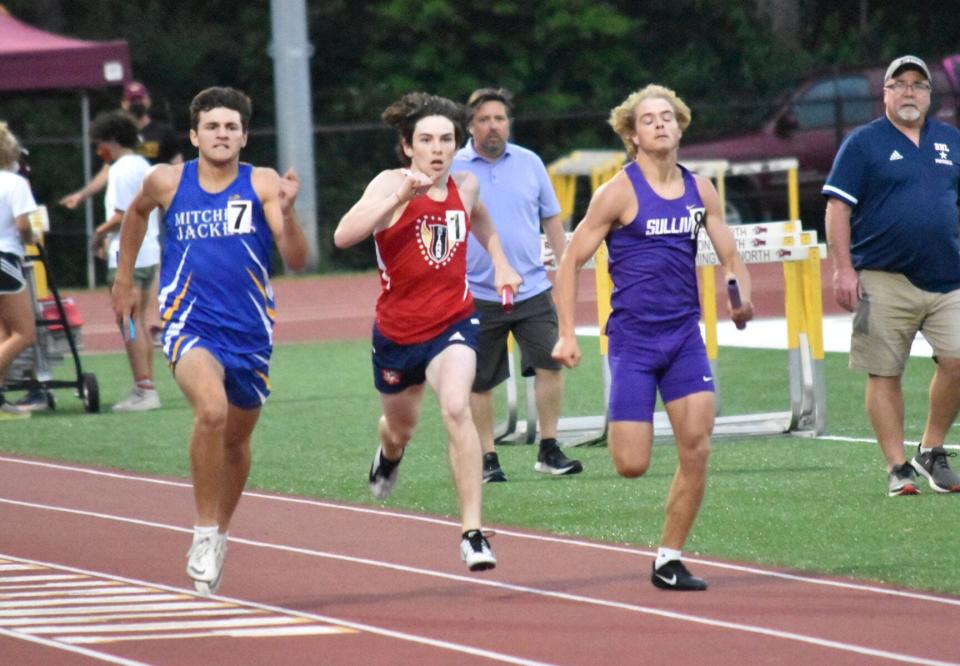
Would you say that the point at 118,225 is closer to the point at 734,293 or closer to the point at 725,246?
the point at 725,246

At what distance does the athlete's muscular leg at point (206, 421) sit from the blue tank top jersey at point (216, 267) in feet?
0.34

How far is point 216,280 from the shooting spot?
318 inches

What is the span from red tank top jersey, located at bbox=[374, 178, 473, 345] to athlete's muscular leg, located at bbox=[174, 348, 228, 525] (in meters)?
0.93

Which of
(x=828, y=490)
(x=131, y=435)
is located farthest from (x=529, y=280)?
(x=131, y=435)

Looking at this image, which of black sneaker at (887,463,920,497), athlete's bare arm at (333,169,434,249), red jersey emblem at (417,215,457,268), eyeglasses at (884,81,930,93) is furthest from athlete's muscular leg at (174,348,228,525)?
eyeglasses at (884,81,930,93)

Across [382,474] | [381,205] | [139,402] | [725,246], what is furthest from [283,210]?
[139,402]

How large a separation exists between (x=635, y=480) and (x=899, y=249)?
1975mm

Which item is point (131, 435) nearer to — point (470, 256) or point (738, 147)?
point (470, 256)

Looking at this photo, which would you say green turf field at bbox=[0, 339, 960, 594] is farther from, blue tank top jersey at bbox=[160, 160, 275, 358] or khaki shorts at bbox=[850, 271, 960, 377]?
blue tank top jersey at bbox=[160, 160, 275, 358]

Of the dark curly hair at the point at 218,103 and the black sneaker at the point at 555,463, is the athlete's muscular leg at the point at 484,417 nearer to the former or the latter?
the black sneaker at the point at 555,463

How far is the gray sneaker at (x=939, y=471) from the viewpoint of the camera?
10.2 metres

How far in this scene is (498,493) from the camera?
10891 millimetres

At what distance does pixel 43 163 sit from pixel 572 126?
809 cm

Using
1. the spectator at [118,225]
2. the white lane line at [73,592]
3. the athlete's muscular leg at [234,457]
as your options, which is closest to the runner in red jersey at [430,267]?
the athlete's muscular leg at [234,457]
